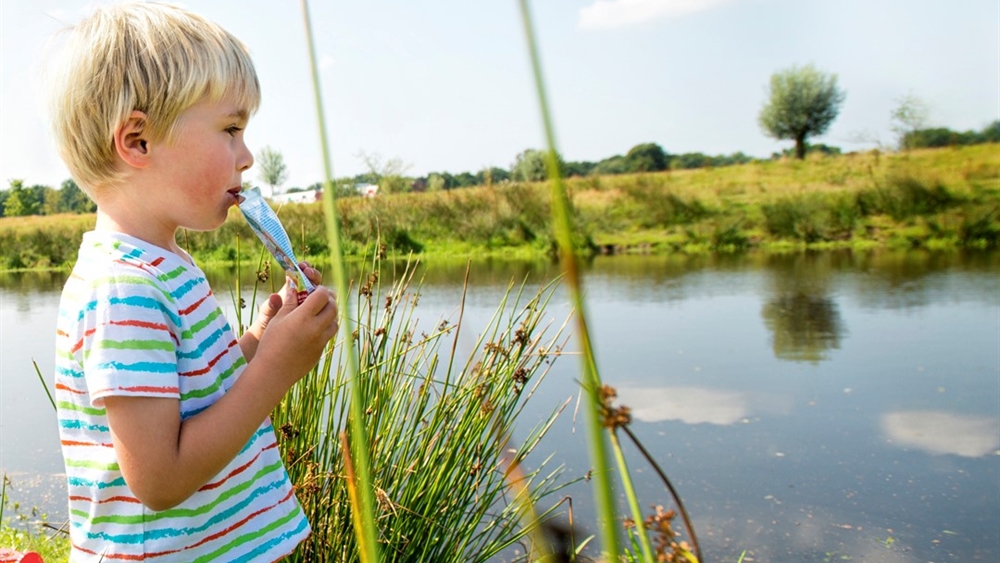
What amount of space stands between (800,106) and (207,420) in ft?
77.5

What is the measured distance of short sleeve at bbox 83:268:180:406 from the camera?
2.17 ft

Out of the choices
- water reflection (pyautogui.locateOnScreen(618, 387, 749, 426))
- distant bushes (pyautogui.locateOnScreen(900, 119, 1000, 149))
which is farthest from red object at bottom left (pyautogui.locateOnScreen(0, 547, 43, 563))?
distant bushes (pyautogui.locateOnScreen(900, 119, 1000, 149))

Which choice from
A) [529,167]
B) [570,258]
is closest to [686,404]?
[570,258]

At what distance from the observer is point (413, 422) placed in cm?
150

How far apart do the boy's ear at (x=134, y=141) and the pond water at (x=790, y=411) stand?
82 centimetres

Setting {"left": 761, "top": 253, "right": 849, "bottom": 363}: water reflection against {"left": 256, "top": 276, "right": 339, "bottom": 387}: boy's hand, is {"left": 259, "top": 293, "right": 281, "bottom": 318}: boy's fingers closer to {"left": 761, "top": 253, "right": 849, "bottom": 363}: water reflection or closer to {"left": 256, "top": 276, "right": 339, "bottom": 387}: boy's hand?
{"left": 256, "top": 276, "right": 339, "bottom": 387}: boy's hand

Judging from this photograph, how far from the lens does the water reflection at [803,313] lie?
199 inches

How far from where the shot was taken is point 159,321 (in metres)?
0.70

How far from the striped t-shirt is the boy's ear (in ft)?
0.23

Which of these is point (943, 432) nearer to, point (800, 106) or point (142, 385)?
point (142, 385)

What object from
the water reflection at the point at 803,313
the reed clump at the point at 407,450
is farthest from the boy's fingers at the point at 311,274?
the water reflection at the point at 803,313

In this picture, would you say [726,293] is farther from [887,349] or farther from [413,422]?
[413,422]

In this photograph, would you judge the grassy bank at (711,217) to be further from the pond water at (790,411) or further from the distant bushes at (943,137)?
the pond water at (790,411)

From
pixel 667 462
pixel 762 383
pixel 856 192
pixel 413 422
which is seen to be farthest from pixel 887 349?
pixel 856 192
